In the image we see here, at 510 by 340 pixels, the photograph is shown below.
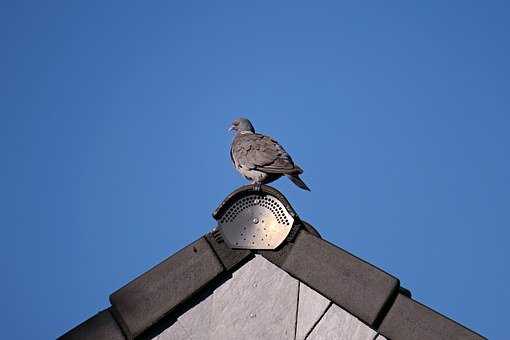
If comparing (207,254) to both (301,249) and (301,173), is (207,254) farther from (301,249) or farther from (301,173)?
(301,173)

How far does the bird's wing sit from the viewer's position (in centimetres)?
704

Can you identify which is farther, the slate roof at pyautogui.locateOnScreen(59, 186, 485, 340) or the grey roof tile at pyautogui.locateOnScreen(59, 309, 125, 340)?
the grey roof tile at pyautogui.locateOnScreen(59, 309, 125, 340)

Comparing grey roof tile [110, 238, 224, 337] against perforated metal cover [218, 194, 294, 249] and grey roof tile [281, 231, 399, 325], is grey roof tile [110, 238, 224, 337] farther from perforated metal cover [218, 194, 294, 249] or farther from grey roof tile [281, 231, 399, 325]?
grey roof tile [281, 231, 399, 325]

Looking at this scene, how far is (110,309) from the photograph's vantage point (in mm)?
5359

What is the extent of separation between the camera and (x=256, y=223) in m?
5.57

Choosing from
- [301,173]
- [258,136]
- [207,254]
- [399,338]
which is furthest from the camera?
[258,136]

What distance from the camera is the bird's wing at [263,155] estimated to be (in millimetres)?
7035

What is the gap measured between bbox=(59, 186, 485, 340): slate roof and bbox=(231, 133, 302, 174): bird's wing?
151 centimetres

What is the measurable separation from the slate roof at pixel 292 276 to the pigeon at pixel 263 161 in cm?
145

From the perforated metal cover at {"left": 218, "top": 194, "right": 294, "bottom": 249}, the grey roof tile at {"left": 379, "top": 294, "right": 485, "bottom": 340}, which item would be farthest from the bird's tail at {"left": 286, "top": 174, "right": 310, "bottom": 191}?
the grey roof tile at {"left": 379, "top": 294, "right": 485, "bottom": 340}

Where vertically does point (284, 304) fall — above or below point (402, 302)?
below

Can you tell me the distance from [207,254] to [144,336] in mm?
658

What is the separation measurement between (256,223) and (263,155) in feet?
5.68

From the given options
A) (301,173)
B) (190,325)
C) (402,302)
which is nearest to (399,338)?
(402,302)
